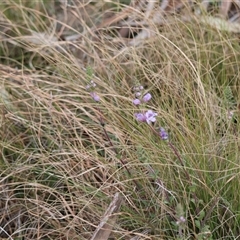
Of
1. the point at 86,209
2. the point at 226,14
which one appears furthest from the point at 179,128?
the point at 226,14

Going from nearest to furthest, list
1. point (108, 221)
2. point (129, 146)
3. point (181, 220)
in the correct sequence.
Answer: point (181, 220) → point (108, 221) → point (129, 146)

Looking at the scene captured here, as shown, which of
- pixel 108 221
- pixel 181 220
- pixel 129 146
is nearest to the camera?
pixel 181 220

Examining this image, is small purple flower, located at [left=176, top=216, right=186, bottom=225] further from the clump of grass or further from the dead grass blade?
the dead grass blade

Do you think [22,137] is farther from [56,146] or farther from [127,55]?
[127,55]

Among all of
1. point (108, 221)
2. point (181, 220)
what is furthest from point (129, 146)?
point (181, 220)

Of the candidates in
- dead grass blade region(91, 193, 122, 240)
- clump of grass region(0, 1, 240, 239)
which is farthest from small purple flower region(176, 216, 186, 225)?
dead grass blade region(91, 193, 122, 240)

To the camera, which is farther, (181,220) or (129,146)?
(129,146)

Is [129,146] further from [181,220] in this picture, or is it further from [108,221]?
[181,220]
